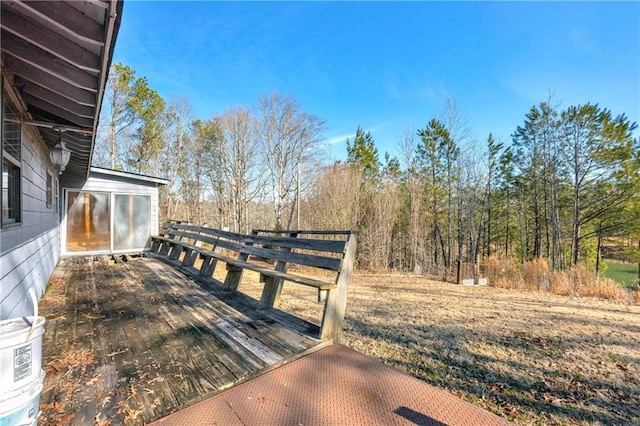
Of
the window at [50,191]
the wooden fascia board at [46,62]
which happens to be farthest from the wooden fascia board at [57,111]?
the window at [50,191]

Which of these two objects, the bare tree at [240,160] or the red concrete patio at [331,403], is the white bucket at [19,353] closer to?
the red concrete patio at [331,403]

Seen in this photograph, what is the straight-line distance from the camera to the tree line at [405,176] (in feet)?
39.8

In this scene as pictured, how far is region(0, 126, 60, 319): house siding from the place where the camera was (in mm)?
2092

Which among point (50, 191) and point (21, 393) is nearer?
point (21, 393)

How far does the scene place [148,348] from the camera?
2062mm

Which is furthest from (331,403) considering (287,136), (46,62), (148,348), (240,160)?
(240,160)

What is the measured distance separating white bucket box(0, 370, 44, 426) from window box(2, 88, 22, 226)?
1.84 m

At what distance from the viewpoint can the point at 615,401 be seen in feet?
6.81

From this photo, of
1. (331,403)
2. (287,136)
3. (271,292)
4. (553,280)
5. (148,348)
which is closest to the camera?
(331,403)

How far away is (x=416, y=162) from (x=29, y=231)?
1552cm

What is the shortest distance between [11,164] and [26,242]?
34.1 inches

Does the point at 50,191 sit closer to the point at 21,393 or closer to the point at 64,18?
the point at 64,18

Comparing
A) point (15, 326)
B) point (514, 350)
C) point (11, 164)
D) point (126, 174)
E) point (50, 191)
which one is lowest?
point (514, 350)

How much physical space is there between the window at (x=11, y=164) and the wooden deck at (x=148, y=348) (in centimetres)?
109
